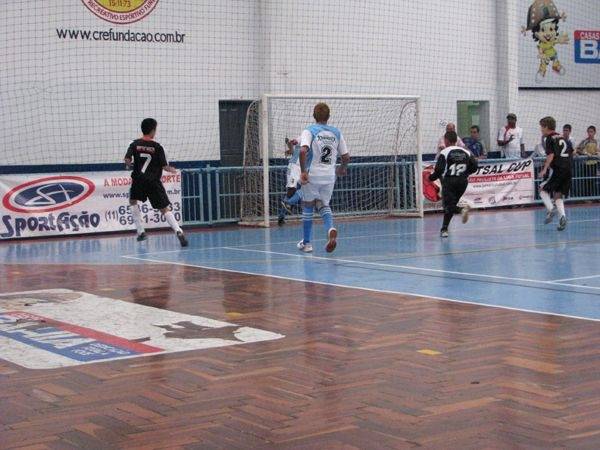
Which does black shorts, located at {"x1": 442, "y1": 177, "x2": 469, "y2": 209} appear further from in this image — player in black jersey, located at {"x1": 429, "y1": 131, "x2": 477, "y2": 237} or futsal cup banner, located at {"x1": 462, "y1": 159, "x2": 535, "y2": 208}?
futsal cup banner, located at {"x1": 462, "y1": 159, "x2": 535, "y2": 208}

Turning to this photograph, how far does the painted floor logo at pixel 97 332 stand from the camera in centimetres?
754

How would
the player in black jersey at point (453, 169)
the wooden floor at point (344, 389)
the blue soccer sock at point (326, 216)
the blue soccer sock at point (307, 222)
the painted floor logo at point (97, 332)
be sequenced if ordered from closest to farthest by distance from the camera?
the wooden floor at point (344, 389) < the painted floor logo at point (97, 332) < the blue soccer sock at point (326, 216) < the blue soccer sock at point (307, 222) < the player in black jersey at point (453, 169)

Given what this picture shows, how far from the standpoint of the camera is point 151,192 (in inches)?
634

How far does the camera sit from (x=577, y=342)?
764cm

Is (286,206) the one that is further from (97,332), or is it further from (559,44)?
(97,332)

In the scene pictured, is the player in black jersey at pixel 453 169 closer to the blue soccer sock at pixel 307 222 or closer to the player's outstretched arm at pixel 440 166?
the player's outstretched arm at pixel 440 166

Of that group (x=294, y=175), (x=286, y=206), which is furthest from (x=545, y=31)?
(x=294, y=175)

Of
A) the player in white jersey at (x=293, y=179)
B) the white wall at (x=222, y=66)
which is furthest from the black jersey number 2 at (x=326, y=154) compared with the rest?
the white wall at (x=222, y=66)

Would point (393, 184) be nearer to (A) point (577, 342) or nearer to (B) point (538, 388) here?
(A) point (577, 342)

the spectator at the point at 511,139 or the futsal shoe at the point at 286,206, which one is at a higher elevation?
the spectator at the point at 511,139

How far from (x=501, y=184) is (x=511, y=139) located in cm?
153

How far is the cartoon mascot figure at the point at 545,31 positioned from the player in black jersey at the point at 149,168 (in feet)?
49.6

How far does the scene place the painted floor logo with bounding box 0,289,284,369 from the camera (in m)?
7.54

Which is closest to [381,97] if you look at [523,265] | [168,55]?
[168,55]
